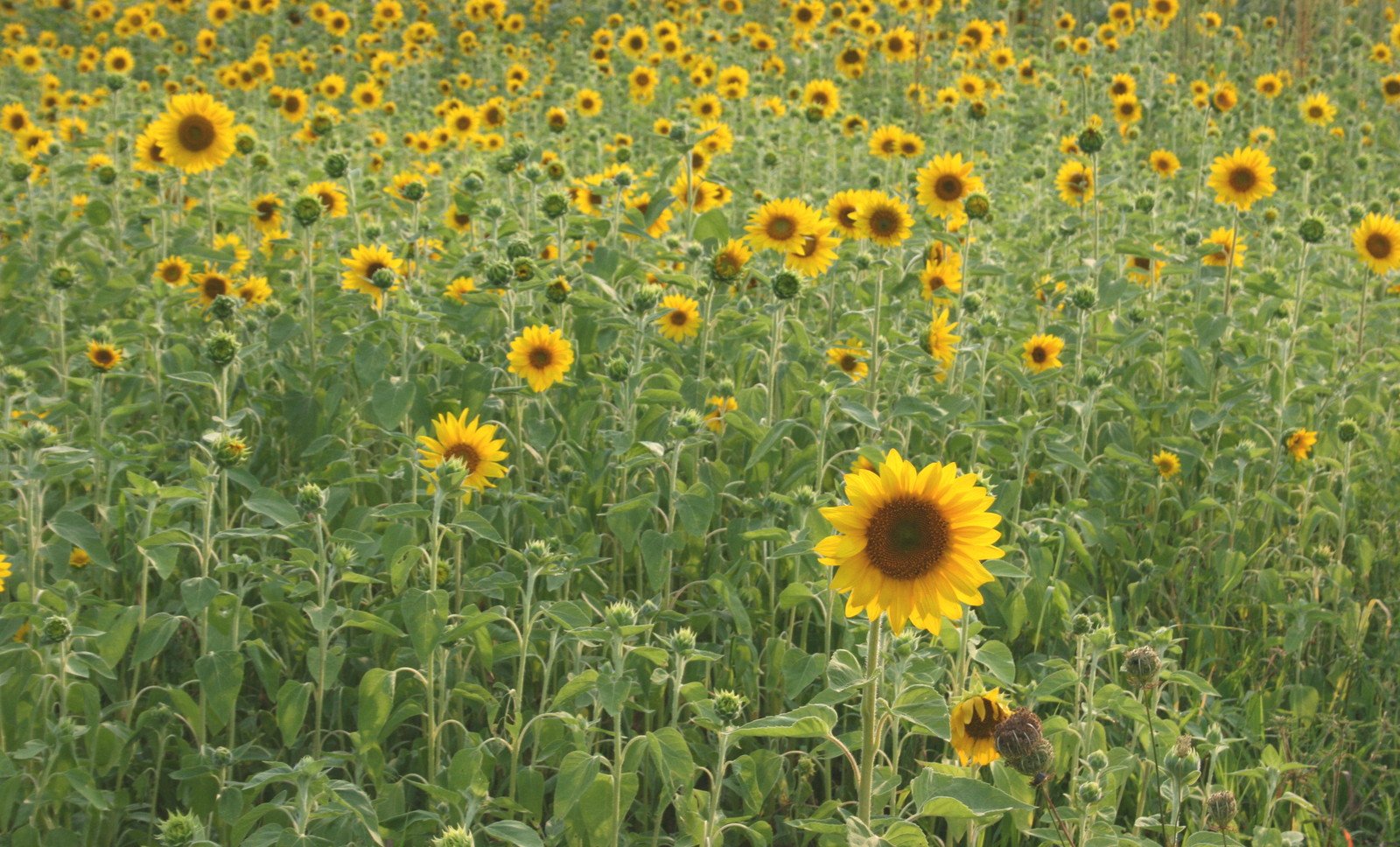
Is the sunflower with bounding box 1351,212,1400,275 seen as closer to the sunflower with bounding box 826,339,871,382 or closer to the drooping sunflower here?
the sunflower with bounding box 826,339,871,382

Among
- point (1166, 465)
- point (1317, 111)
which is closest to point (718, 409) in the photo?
point (1166, 465)

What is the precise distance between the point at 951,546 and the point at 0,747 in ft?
6.34

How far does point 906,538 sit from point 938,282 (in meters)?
2.75

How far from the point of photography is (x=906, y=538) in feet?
6.40

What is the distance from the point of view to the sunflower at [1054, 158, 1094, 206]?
197 inches

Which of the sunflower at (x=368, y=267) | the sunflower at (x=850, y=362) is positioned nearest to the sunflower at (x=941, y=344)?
the sunflower at (x=850, y=362)

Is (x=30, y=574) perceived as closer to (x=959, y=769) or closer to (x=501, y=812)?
(x=501, y=812)

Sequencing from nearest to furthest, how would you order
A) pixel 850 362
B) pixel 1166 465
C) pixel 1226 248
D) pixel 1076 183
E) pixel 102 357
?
pixel 102 357 < pixel 1166 465 < pixel 850 362 < pixel 1226 248 < pixel 1076 183

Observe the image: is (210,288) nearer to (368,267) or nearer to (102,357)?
(368,267)

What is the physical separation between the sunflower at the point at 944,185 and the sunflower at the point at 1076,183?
30.8 inches

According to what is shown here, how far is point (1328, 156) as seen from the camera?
952 cm

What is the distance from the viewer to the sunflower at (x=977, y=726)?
2.20 meters

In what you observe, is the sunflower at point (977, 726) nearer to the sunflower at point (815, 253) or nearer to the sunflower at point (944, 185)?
the sunflower at point (815, 253)

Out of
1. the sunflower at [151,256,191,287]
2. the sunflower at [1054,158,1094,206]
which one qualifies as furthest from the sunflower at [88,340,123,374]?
the sunflower at [1054,158,1094,206]
